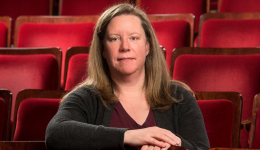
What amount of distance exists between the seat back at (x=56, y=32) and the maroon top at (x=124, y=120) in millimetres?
267

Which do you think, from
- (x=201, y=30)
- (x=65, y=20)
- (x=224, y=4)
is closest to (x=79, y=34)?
(x=65, y=20)

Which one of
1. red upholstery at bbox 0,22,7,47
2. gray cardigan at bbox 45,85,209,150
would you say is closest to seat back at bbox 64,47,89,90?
gray cardigan at bbox 45,85,209,150

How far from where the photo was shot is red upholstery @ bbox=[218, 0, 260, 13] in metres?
0.62

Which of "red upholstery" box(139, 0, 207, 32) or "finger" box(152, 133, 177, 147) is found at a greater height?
"red upholstery" box(139, 0, 207, 32)

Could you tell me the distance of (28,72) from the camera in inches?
16.9

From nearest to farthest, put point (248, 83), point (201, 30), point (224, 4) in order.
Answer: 1. point (248, 83)
2. point (201, 30)
3. point (224, 4)

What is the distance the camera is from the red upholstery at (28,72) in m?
0.42

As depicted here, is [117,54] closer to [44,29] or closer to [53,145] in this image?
[53,145]

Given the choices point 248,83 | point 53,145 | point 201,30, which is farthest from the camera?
point 201,30

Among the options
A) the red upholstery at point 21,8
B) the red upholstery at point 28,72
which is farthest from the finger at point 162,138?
the red upholstery at point 21,8

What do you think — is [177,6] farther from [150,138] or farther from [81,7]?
[150,138]

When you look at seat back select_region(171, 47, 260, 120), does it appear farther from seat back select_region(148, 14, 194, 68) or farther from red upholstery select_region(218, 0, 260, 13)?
red upholstery select_region(218, 0, 260, 13)

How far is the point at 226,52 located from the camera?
405 millimetres

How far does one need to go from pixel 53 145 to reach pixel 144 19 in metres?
0.14
